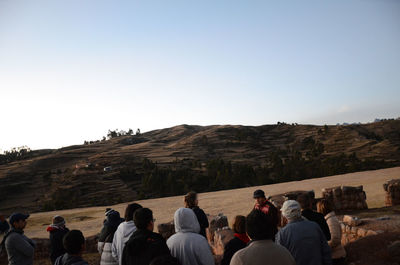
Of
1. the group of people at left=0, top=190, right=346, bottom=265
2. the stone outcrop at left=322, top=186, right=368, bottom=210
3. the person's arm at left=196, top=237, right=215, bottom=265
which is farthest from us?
the stone outcrop at left=322, top=186, right=368, bottom=210

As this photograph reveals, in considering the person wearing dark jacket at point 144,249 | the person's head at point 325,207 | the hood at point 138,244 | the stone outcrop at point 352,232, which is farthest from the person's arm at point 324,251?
the stone outcrop at point 352,232

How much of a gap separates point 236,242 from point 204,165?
4686cm

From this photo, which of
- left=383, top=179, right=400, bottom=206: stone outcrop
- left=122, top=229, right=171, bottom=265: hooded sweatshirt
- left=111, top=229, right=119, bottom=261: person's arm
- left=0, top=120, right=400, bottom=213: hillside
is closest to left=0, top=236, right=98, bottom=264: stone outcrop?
left=111, top=229, right=119, bottom=261: person's arm

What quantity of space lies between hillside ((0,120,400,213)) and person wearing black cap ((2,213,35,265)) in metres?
32.2

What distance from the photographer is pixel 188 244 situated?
3754 millimetres

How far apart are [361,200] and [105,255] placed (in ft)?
38.4

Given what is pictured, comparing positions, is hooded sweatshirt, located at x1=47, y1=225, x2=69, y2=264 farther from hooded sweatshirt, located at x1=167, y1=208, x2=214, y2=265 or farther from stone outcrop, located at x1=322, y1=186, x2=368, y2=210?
stone outcrop, located at x1=322, y1=186, x2=368, y2=210

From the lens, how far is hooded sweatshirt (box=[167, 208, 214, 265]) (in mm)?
3719

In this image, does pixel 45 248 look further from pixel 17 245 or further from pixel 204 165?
pixel 204 165

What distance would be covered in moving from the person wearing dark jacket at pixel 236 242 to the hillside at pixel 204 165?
33611mm

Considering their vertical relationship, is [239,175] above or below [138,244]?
below

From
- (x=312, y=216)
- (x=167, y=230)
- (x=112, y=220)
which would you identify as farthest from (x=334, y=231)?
(x=167, y=230)

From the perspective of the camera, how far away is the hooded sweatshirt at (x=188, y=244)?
372 cm

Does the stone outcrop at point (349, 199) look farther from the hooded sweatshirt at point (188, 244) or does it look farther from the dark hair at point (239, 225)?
the hooded sweatshirt at point (188, 244)
